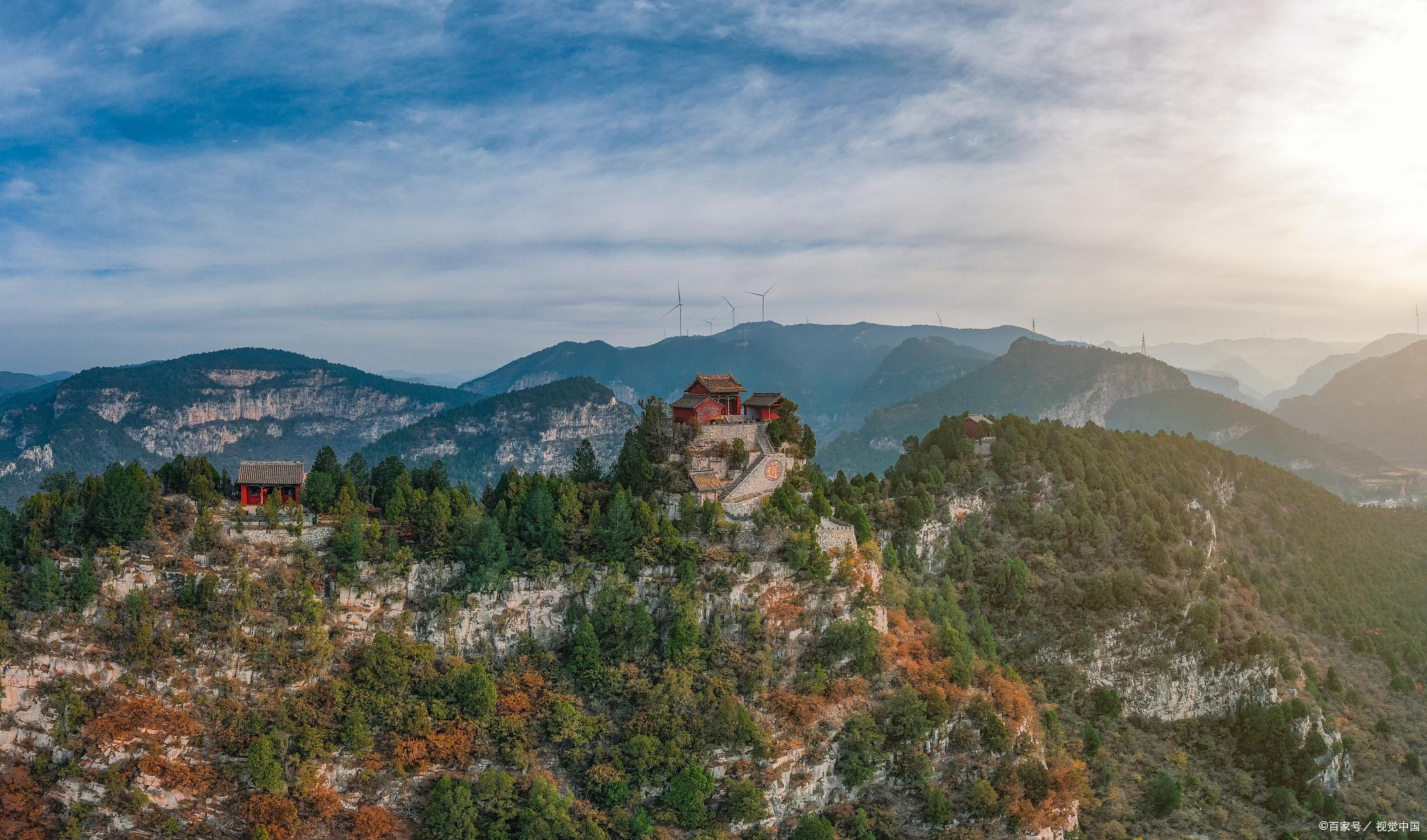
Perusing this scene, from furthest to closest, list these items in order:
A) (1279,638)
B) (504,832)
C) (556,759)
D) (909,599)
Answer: (1279,638), (909,599), (556,759), (504,832)

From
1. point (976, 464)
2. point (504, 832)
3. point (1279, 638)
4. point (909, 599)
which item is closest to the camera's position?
point (504, 832)

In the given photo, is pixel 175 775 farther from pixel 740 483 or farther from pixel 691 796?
pixel 740 483


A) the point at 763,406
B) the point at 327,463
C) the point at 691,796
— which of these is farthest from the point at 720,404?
the point at 327,463

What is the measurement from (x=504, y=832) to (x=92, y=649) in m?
24.0

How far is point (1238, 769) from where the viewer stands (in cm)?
5950

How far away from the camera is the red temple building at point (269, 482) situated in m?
53.4

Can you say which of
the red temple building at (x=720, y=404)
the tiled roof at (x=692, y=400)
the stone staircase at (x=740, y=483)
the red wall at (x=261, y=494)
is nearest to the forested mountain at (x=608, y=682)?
the red wall at (x=261, y=494)

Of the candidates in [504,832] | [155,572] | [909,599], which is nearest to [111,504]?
[155,572]

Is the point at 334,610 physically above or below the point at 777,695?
above

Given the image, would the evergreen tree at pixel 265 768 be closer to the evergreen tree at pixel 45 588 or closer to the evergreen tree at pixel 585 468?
the evergreen tree at pixel 45 588

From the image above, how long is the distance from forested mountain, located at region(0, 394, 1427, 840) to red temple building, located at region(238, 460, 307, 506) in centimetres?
182

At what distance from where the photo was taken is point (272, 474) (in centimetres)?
5388

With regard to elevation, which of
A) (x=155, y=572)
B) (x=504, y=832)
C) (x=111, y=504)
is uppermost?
(x=111, y=504)

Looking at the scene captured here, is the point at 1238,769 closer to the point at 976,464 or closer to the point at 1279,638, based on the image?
the point at 1279,638
